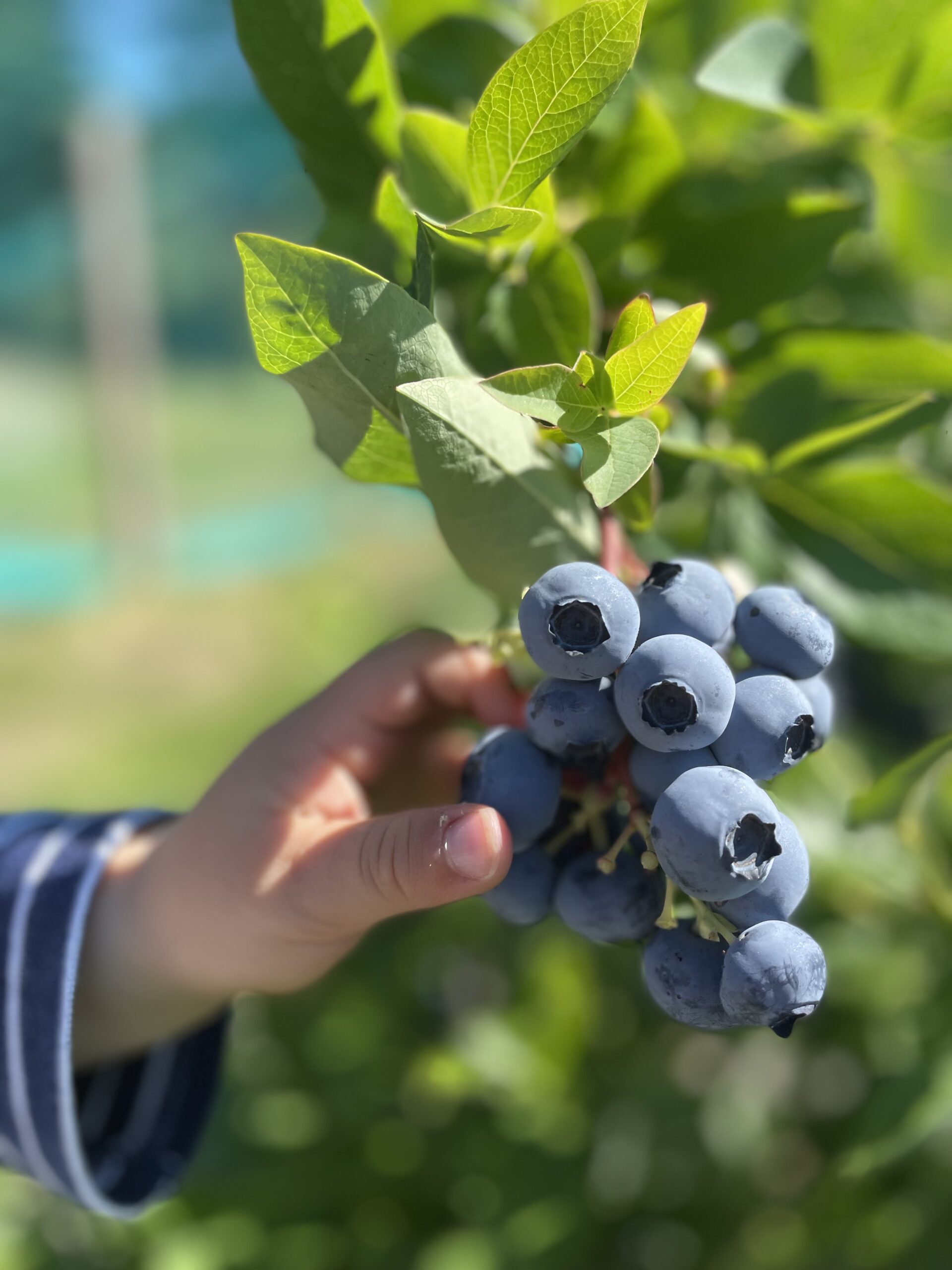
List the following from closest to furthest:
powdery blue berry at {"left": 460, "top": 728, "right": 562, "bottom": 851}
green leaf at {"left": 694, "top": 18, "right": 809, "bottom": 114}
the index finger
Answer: powdery blue berry at {"left": 460, "top": 728, "right": 562, "bottom": 851} → green leaf at {"left": 694, "top": 18, "right": 809, "bottom": 114} → the index finger

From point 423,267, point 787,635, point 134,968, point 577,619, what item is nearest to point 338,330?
point 423,267

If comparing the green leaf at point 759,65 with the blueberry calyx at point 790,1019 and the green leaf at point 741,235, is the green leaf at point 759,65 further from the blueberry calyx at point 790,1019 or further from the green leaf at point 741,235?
the blueberry calyx at point 790,1019

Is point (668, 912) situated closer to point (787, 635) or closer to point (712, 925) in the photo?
point (712, 925)

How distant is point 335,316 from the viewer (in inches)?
18.4

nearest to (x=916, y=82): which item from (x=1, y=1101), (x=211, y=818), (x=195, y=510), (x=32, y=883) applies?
(x=211, y=818)

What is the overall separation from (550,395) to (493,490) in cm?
7

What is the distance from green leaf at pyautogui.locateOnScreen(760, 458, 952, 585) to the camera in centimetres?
72

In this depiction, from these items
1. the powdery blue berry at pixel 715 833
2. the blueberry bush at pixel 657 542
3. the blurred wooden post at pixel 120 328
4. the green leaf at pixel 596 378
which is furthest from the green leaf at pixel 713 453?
the blurred wooden post at pixel 120 328

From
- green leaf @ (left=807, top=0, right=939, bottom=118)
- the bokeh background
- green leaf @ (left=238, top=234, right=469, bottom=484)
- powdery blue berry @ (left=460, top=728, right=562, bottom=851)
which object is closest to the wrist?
the bokeh background

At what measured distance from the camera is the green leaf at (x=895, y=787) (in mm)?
636

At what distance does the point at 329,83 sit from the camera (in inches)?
25.0

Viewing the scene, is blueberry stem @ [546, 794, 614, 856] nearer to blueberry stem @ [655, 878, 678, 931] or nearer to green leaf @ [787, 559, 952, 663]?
blueberry stem @ [655, 878, 678, 931]

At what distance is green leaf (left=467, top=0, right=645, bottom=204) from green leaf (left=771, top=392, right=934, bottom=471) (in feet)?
0.74

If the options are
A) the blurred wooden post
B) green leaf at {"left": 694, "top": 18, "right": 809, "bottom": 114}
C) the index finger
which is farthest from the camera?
the blurred wooden post
